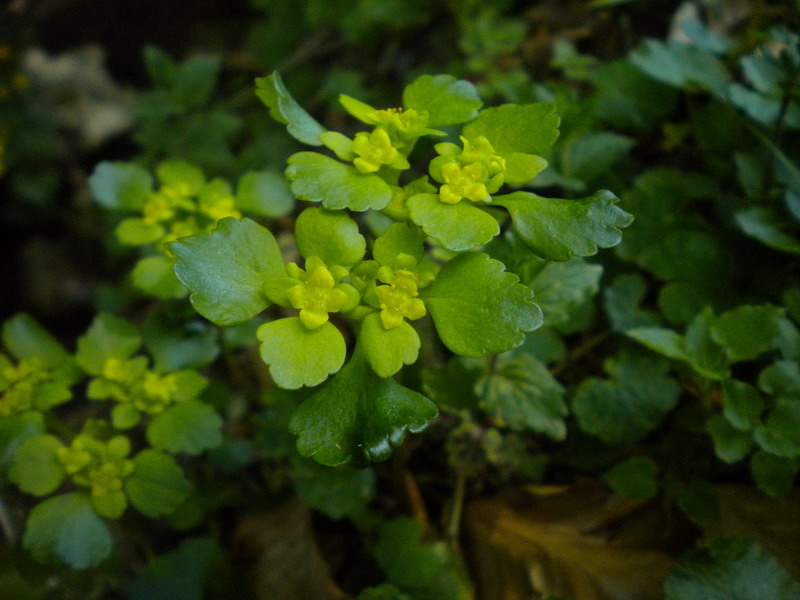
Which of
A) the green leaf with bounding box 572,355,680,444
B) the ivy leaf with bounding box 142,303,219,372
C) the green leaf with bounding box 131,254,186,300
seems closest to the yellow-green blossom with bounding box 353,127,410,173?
the green leaf with bounding box 131,254,186,300

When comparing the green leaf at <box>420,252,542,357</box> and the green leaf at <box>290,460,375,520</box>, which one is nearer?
the green leaf at <box>420,252,542,357</box>

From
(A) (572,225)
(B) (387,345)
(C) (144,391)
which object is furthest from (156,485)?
(A) (572,225)

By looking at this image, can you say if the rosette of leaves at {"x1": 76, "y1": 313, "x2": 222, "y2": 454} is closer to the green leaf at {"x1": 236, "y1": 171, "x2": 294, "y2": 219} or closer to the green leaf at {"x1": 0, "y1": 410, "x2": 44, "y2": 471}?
the green leaf at {"x1": 0, "y1": 410, "x2": 44, "y2": 471}

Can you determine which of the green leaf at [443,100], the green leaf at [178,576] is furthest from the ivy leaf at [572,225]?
the green leaf at [178,576]

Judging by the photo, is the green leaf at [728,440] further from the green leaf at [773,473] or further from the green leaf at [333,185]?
the green leaf at [333,185]

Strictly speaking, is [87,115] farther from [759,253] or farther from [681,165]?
[759,253]

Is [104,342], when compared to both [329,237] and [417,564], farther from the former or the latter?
[417,564]
